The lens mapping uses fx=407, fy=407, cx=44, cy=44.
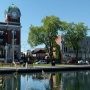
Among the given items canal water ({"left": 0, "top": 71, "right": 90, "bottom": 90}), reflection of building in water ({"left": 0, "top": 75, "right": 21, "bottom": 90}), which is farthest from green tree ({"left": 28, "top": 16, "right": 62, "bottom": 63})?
reflection of building in water ({"left": 0, "top": 75, "right": 21, "bottom": 90})

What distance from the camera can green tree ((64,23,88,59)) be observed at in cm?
15788

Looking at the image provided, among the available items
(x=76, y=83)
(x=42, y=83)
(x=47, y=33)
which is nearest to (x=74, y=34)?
(x=47, y=33)

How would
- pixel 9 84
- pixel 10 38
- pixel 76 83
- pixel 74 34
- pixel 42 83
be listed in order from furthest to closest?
pixel 74 34, pixel 10 38, pixel 76 83, pixel 42 83, pixel 9 84

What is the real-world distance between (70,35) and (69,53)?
62.3 feet

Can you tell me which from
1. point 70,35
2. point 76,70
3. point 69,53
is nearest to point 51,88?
point 76,70

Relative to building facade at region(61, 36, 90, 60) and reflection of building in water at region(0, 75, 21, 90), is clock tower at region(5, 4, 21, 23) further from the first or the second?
reflection of building in water at region(0, 75, 21, 90)

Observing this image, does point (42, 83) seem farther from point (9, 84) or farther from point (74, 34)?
point (74, 34)

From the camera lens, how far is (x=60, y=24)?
5861 inches

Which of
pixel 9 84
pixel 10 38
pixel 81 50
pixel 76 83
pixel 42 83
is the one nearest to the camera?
pixel 9 84

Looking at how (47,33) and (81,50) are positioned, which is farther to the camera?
(81,50)

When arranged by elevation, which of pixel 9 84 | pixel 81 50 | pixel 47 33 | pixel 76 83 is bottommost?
pixel 76 83

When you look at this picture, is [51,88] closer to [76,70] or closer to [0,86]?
[0,86]

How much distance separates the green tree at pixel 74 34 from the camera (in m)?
158

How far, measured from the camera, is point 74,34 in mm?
158250
